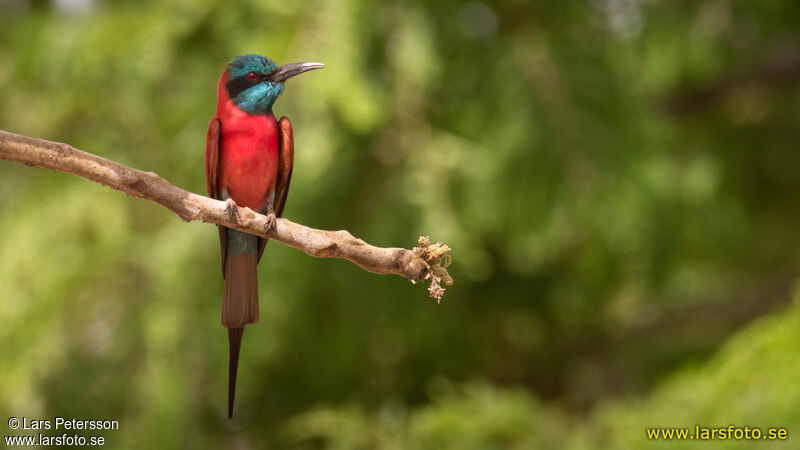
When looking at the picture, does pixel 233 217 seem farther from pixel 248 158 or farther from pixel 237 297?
pixel 248 158

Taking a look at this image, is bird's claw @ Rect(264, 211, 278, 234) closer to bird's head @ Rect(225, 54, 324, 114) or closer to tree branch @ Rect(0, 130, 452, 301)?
tree branch @ Rect(0, 130, 452, 301)

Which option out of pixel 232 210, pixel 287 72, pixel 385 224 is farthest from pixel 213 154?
pixel 385 224

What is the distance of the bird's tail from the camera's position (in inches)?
34.4

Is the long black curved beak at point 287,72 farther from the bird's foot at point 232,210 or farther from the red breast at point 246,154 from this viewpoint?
the bird's foot at point 232,210

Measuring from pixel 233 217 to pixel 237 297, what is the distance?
0.12 meters

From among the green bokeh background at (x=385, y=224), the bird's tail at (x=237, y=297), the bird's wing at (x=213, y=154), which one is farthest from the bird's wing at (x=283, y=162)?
the green bokeh background at (x=385, y=224)

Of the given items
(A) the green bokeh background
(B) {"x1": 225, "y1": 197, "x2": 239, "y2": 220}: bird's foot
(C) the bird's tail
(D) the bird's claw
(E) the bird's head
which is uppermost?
(A) the green bokeh background

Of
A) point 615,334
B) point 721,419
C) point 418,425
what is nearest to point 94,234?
point 418,425

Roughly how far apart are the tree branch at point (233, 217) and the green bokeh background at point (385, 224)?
76.1 inches

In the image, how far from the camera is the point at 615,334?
6.16 meters

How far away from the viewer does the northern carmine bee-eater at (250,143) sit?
1360 millimetres

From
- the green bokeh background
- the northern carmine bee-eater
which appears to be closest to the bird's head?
the northern carmine bee-eater

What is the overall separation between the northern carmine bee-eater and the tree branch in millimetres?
205

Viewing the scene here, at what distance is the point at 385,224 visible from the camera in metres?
4.21
